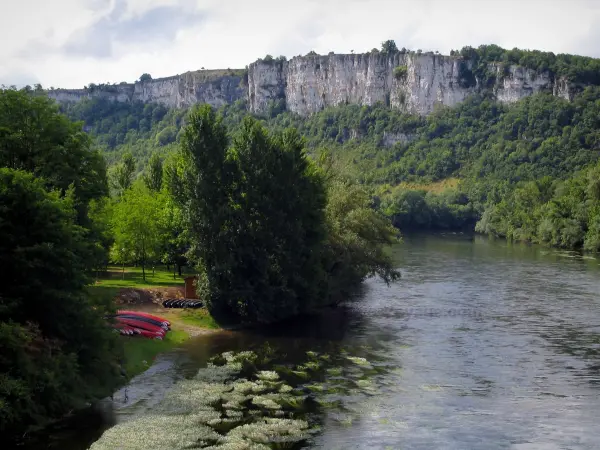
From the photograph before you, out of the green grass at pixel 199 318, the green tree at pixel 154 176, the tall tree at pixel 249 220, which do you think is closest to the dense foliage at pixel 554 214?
the green tree at pixel 154 176

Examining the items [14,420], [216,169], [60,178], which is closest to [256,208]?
[216,169]

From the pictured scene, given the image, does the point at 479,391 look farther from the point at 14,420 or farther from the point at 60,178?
the point at 60,178

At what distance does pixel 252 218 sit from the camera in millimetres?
60562

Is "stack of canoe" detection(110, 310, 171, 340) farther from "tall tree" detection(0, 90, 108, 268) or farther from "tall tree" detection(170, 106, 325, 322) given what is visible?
"tall tree" detection(170, 106, 325, 322)

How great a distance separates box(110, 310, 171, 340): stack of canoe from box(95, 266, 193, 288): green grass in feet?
41.8

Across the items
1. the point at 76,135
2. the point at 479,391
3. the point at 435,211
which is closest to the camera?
the point at 479,391

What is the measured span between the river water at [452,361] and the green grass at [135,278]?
15210 mm

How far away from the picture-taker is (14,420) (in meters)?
32.2

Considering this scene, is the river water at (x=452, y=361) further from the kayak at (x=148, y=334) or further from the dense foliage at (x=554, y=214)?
the dense foliage at (x=554, y=214)

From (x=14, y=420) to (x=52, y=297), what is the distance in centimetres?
643

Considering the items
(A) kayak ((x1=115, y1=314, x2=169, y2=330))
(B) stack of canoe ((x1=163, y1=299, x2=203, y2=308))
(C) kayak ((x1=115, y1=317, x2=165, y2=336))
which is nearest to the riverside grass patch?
(C) kayak ((x1=115, y1=317, x2=165, y2=336))

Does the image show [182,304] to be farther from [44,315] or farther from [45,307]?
[45,307]

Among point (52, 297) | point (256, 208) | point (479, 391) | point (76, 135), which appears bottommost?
point (479, 391)

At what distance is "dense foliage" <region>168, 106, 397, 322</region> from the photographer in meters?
58.9
